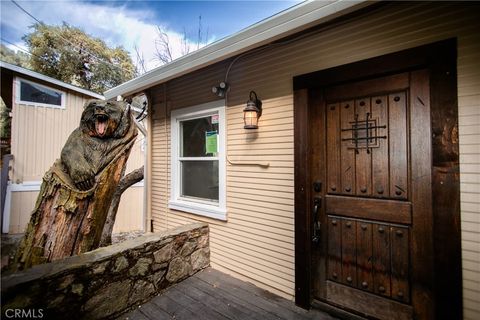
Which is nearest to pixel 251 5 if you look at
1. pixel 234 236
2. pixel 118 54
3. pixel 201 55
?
pixel 201 55

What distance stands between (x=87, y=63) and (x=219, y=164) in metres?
11.3

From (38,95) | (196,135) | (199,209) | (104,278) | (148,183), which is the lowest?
(104,278)

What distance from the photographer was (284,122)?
231cm

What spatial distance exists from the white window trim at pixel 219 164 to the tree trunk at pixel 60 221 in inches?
46.9

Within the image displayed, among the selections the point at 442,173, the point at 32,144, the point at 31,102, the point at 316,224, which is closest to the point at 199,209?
the point at 316,224

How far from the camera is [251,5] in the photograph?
2807mm

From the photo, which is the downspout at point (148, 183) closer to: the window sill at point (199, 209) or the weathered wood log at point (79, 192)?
the window sill at point (199, 209)

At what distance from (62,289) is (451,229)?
292cm

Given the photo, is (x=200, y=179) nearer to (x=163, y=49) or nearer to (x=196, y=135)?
(x=196, y=135)

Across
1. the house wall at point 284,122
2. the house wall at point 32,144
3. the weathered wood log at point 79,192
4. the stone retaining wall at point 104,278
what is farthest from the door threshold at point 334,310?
the house wall at point 32,144

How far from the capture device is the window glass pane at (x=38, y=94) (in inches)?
216

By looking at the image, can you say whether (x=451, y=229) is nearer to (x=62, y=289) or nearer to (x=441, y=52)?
(x=441, y=52)

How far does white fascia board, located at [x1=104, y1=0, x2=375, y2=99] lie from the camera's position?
1.63 meters

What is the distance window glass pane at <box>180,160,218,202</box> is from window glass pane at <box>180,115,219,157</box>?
0.48ft
